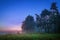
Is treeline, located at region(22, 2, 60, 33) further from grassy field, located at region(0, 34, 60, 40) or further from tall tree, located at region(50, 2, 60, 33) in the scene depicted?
grassy field, located at region(0, 34, 60, 40)

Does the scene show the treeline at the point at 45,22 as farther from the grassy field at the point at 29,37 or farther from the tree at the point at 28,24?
the grassy field at the point at 29,37

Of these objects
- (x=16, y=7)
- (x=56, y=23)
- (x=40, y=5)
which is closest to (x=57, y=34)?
(x=56, y=23)

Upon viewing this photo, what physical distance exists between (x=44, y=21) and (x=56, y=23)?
38 centimetres

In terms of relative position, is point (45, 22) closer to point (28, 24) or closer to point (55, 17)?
point (55, 17)

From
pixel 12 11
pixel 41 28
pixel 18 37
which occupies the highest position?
pixel 12 11

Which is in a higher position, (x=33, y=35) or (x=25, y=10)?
(x=25, y=10)

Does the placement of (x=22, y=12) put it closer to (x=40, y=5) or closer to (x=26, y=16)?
(x=26, y=16)

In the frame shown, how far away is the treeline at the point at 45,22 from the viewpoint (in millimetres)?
4168

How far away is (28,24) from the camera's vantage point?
13.9 feet

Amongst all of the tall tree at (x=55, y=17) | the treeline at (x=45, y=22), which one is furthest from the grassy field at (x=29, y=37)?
the tall tree at (x=55, y=17)

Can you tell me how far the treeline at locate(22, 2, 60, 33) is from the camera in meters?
4.17

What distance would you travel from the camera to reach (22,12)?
4258mm

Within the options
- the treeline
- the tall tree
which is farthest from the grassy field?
the tall tree

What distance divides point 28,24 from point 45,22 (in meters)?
0.54
